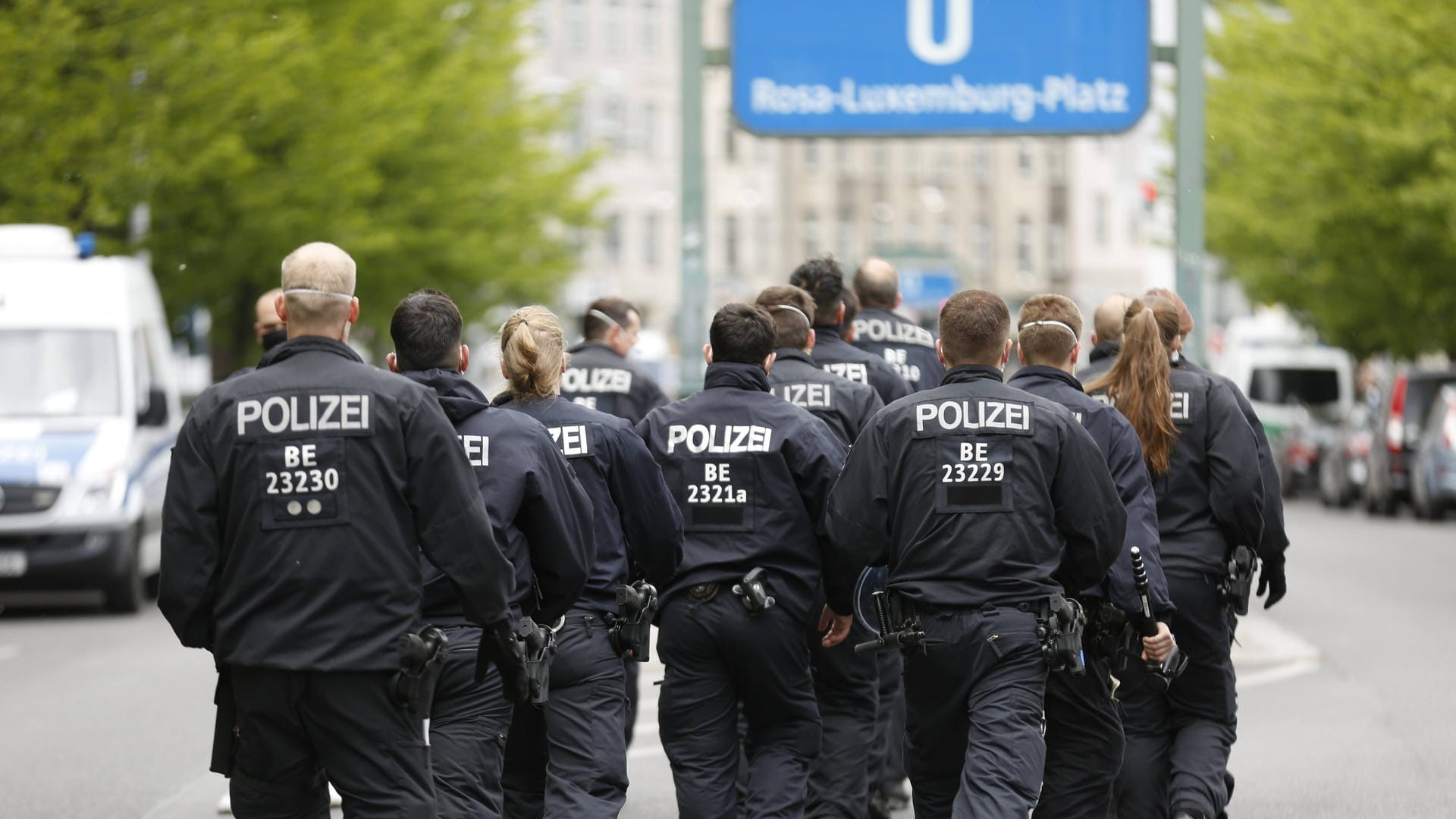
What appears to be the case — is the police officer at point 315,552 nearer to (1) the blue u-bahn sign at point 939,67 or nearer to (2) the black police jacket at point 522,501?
(2) the black police jacket at point 522,501

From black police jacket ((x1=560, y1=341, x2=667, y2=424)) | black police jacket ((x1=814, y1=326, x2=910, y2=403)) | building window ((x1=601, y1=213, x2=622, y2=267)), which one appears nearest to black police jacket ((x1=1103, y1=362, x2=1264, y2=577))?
black police jacket ((x1=814, y1=326, x2=910, y2=403))

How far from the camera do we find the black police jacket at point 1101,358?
8172mm

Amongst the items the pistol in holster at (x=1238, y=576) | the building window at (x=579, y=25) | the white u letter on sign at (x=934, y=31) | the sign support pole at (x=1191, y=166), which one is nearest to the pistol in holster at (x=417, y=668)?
the pistol in holster at (x=1238, y=576)

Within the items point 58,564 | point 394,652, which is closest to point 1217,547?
point 394,652

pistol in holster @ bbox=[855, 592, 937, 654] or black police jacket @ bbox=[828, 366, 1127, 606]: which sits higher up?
black police jacket @ bbox=[828, 366, 1127, 606]

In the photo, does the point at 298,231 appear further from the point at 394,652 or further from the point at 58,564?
the point at 394,652

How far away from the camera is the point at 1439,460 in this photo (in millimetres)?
25500

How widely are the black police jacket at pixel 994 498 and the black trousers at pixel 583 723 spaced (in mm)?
957

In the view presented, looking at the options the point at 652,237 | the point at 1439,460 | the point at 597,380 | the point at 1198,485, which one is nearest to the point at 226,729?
the point at 1198,485

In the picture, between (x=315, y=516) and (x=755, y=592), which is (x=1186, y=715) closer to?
(x=755, y=592)

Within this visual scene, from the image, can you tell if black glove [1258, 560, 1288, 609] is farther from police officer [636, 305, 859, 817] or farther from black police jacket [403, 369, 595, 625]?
black police jacket [403, 369, 595, 625]

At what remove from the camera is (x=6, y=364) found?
1609 cm

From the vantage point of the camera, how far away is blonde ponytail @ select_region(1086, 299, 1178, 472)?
7.40m

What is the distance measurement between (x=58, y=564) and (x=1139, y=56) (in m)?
7.89
